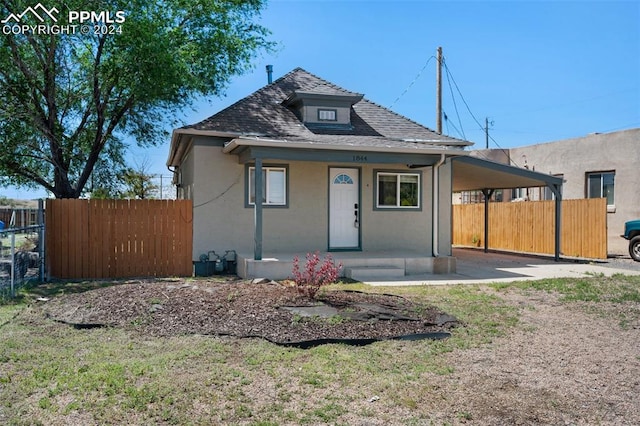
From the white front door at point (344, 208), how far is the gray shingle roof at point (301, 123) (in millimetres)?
1105

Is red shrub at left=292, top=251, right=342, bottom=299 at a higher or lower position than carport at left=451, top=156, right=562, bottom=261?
lower

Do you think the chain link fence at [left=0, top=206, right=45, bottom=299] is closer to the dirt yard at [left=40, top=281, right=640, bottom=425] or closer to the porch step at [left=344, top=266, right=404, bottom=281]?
the dirt yard at [left=40, top=281, right=640, bottom=425]

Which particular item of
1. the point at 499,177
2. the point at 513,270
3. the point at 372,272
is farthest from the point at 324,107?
the point at 513,270

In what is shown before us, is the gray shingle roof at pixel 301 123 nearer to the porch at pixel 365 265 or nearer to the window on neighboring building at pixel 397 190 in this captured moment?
the window on neighboring building at pixel 397 190

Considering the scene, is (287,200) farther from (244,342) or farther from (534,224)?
(534,224)

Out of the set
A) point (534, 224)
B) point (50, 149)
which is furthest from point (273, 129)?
point (534, 224)

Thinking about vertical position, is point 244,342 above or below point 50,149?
below

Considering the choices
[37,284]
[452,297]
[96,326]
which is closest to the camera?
[96,326]

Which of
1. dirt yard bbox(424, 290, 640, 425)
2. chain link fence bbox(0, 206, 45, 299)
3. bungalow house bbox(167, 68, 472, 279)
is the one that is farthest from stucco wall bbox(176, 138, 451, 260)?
dirt yard bbox(424, 290, 640, 425)

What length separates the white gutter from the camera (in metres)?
10.8

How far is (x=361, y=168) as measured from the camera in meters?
13.7

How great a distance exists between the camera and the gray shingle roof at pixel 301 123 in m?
12.5

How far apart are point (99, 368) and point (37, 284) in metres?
6.53

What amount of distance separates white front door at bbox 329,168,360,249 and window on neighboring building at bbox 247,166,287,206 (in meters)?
1.28
